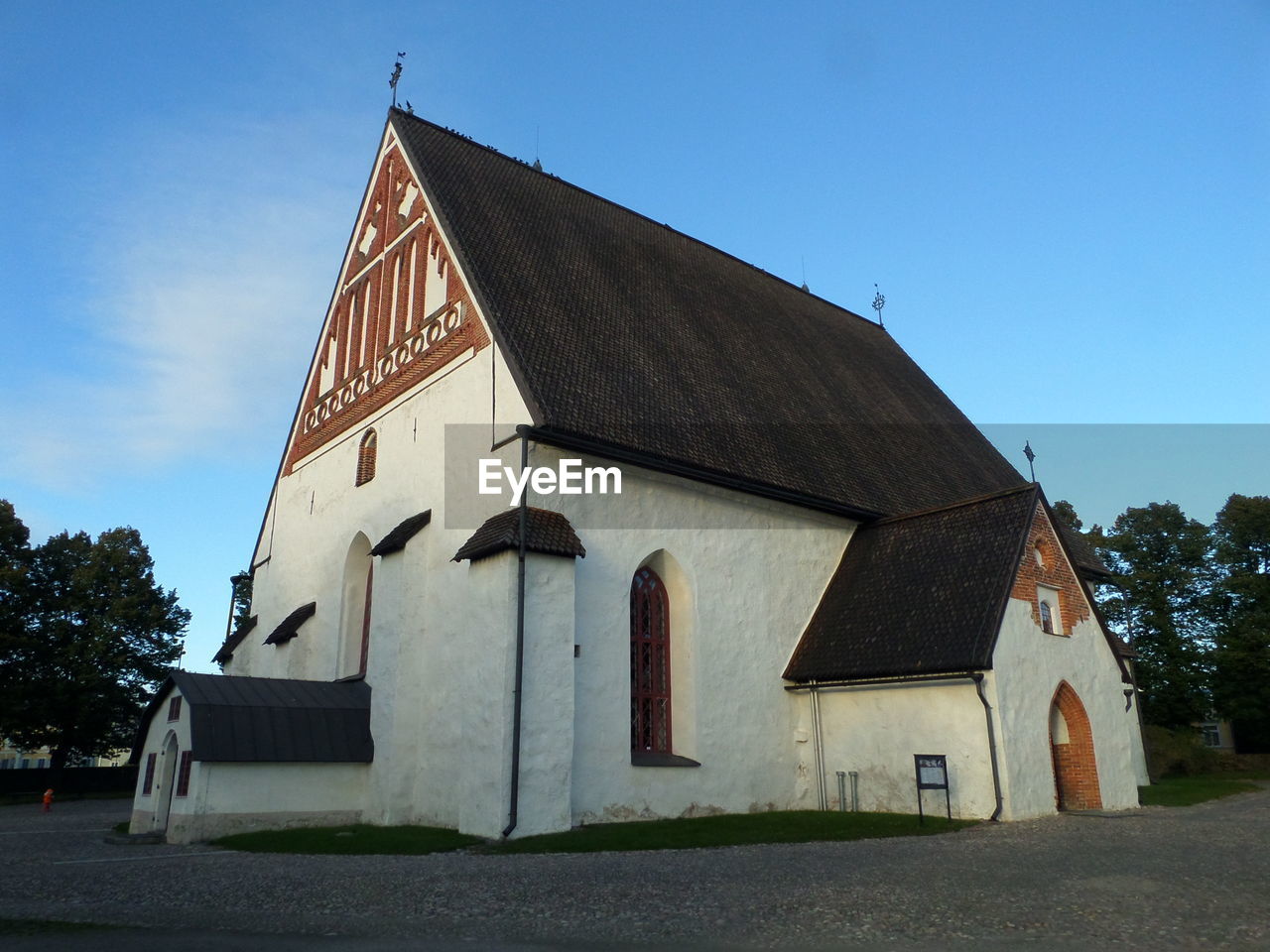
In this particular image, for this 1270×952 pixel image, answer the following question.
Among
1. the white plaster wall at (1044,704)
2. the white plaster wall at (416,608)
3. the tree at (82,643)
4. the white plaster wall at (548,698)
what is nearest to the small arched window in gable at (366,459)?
the white plaster wall at (416,608)

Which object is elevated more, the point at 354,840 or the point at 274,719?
the point at 274,719

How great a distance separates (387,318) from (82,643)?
72.7 ft

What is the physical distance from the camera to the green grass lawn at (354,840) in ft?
39.7

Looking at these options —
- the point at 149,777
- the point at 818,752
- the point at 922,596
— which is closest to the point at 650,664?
the point at 818,752

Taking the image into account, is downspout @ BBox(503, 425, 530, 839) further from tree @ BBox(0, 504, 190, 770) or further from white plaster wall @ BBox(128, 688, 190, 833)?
A: tree @ BBox(0, 504, 190, 770)

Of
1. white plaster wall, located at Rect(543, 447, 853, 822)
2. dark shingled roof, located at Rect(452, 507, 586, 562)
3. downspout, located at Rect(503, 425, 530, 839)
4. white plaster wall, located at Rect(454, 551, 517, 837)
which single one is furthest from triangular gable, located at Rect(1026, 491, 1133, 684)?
white plaster wall, located at Rect(454, 551, 517, 837)

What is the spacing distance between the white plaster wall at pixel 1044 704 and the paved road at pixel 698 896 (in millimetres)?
2447

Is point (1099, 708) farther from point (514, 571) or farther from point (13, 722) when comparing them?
point (13, 722)

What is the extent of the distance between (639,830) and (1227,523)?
38.9 metres

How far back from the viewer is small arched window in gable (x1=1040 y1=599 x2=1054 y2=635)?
16219mm

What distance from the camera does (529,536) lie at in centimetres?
1375

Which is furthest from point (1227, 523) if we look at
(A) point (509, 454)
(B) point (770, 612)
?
(A) point (509, 454)

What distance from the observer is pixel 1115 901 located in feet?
24.6

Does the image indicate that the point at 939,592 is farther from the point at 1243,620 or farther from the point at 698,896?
the point at 1243,620
